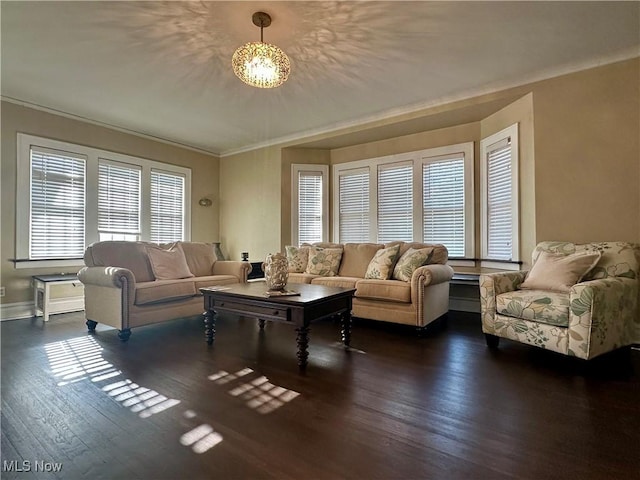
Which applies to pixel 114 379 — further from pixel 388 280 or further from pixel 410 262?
pixel 410 262

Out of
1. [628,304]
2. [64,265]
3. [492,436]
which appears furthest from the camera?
[64,265]

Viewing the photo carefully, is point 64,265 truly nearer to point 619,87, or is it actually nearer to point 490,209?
point 490,209

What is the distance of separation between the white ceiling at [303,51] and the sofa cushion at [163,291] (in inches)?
86.2

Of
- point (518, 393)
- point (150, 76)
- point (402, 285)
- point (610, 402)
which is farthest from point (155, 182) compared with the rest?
point (610, 402)

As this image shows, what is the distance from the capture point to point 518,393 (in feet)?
7.04

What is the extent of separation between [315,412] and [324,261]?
9.25 feet

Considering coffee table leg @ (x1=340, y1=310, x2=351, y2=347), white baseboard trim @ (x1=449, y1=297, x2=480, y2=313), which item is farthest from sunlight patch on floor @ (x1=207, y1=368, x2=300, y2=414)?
white baseboard trim @ (x1=449, y1=297, x2=480, y2=313)

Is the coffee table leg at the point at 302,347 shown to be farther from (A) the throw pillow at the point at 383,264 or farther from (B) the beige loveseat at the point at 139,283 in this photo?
(B) the beige loveseat at the point at 139,283

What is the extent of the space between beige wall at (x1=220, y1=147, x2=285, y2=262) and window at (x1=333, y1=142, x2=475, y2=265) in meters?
1.05

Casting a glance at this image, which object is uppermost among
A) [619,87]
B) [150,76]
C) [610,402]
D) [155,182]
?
[150,76]

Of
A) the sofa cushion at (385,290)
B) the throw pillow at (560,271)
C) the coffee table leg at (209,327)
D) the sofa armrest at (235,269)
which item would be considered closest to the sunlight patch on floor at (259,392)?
the coffee table leg at (209,327)

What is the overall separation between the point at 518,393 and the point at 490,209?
2.78 m

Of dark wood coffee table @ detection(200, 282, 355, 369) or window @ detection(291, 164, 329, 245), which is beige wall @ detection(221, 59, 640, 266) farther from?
window @ detection(291, 164, 329, 245)

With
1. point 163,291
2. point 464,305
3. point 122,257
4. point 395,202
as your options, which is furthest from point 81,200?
point 464,305
